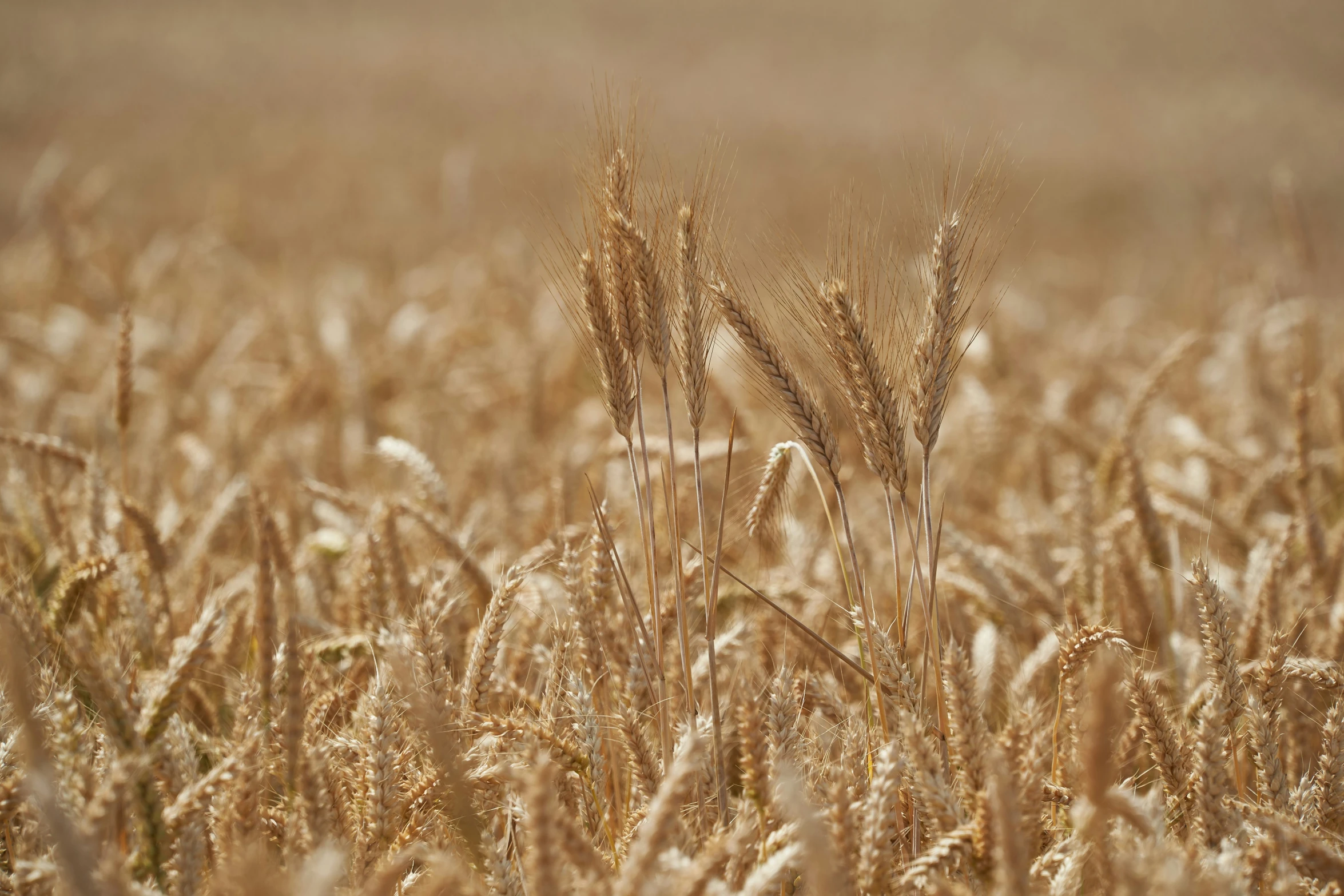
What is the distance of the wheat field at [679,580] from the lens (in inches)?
→ 37.4

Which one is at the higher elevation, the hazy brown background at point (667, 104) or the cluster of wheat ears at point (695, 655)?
the hazy brown background at point (667, 104)

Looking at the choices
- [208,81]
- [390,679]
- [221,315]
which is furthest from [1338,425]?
[208,81]

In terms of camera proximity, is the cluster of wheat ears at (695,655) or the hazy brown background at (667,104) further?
the hazy brown background at (667,104)

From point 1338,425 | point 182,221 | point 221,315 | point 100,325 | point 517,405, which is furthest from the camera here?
point 182,221

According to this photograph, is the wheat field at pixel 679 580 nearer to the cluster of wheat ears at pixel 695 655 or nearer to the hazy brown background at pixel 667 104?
the cluster of wheat ears at pixel 695 655

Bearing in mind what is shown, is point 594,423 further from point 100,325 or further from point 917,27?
point 917,27

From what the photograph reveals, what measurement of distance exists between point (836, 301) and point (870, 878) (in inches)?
26.6

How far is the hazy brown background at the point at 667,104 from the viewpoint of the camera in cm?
1145

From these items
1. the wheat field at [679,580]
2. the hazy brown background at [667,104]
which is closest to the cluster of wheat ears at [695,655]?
the wheat field at [679,580]

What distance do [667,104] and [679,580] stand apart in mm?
18828

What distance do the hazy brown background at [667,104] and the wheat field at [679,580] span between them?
6.57 feet

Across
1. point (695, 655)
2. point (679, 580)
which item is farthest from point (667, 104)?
point (679, 580)

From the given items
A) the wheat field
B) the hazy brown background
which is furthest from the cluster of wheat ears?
the hazy brown background

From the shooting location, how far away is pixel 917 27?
84.1 ft
